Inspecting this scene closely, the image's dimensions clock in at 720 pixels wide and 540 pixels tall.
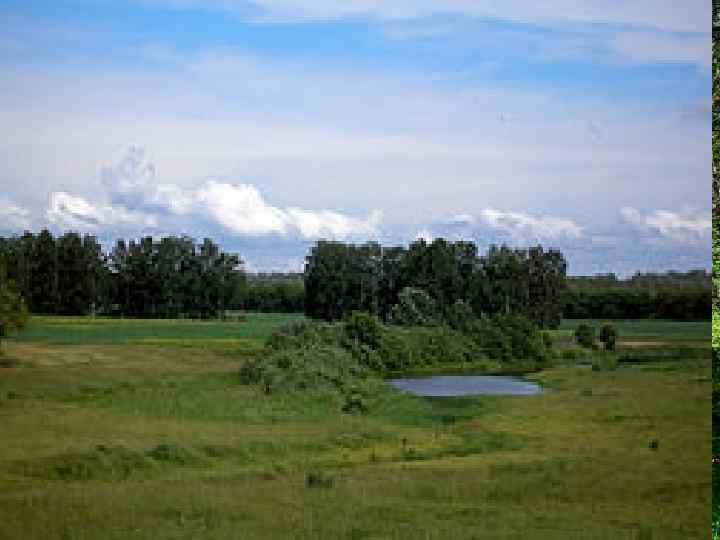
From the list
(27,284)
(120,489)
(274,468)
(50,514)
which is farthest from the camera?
(27,284)

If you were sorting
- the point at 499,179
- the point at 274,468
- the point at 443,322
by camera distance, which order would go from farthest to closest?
the point at 443,322 < the point at 499,179 < the point at 274,468

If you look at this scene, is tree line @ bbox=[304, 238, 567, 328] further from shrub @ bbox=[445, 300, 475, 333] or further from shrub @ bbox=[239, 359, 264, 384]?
shrub @ bbox=[239, 359, 264, 384]

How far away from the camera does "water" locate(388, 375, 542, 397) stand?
Answer: 26.5 meters

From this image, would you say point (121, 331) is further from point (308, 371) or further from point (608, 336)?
point (608, 336)

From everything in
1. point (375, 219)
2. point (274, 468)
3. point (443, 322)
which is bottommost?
point (274, 468)

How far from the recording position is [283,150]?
58.6 ft

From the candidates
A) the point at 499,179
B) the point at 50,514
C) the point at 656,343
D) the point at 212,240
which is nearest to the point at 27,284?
the point at 212,240

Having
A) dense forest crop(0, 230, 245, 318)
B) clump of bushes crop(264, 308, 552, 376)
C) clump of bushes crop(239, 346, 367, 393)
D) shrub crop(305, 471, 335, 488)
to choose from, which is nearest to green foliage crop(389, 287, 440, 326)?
clump of bushes crop(264, 308, 552, 376)

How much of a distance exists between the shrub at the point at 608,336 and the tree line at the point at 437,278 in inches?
49.8

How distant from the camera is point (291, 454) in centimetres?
1648

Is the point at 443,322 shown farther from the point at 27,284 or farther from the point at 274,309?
the point at 27,284

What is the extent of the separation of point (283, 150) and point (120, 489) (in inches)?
265

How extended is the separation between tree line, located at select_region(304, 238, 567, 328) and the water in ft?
6.11

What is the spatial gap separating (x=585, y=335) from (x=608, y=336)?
0.60m
